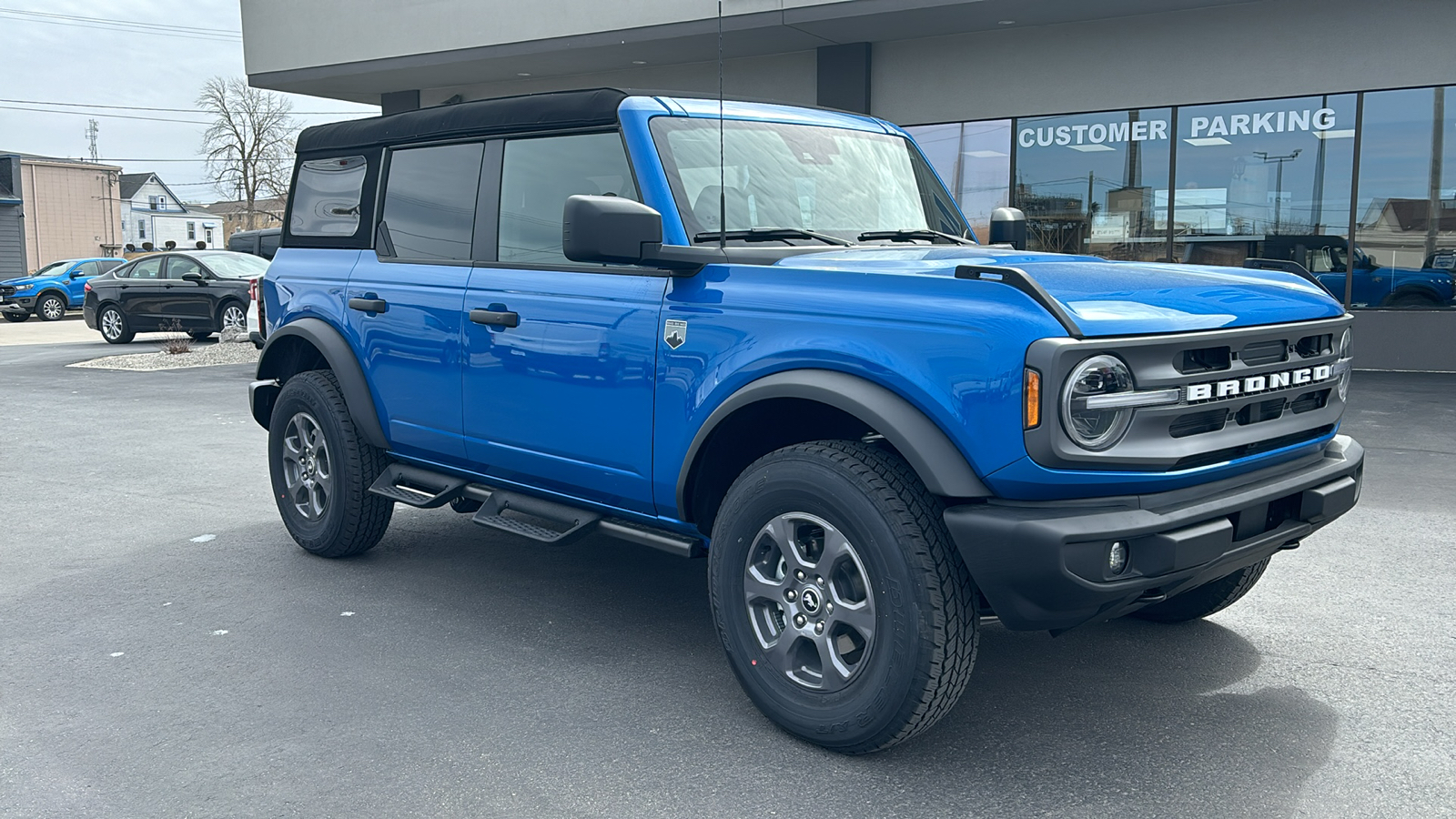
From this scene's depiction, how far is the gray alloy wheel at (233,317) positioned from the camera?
64.7 feet

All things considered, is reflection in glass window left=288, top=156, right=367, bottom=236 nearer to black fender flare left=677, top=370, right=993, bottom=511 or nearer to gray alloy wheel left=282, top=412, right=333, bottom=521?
gray alloy wheel left=282, top=412, right=333, bottom=521

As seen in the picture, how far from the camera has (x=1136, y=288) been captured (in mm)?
3316

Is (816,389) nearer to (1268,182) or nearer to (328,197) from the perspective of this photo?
(328,197)

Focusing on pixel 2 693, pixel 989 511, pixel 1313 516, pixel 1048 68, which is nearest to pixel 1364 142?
pixel 1048 68

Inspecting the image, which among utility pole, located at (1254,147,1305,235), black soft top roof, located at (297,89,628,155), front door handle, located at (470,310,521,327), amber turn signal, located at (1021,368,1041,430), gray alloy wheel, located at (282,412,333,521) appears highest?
utility pole, located at (1254,147,1305,235)

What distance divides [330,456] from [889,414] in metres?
3.24

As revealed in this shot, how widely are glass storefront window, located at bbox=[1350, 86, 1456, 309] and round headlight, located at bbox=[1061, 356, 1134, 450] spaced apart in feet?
40.2

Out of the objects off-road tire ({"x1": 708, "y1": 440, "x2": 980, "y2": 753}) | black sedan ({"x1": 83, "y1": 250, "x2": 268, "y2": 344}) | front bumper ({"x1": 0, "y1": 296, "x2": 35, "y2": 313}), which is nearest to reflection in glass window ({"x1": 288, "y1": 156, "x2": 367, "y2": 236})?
off-road tire ({"x1": 708, "y1": 440, "x2": 980, "y2": 753})

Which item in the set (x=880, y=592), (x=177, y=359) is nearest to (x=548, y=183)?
(x=880, y=592)

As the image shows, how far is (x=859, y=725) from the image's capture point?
11.0 ft

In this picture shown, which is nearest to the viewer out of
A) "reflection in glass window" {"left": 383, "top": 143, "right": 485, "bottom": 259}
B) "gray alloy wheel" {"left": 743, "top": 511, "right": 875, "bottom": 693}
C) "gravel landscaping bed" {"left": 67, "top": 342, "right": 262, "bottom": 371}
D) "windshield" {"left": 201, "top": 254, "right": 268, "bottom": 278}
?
"gray alloy wheel" {"left": 743, "top": 511, "right": 875, "bottom": 693}

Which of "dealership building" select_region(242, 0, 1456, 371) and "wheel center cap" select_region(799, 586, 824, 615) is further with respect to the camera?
"dealership building" select_region(242, 0, 1456, 371)

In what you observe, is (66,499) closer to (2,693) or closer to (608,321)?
(2,693)

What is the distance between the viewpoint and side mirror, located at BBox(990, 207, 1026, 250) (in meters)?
5.51
